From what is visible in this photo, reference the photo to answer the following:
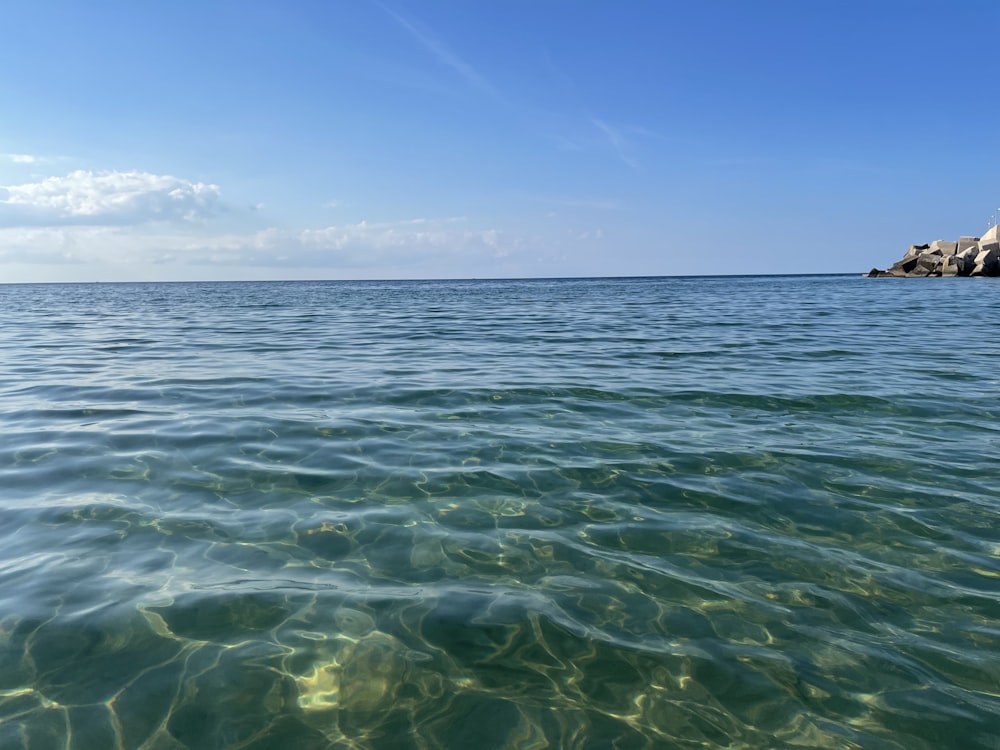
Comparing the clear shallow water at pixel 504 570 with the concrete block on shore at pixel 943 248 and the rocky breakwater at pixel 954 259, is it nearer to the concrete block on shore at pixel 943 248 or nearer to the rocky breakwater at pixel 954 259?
the rocky breakwater at pixel 954 259

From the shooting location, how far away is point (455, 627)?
3588 mm

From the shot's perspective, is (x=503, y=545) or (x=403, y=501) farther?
(x=403, y=501)

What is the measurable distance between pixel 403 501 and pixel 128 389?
7146mm

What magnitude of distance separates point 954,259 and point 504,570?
82.7 metres

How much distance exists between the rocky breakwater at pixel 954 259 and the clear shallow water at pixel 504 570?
6985 centimetres

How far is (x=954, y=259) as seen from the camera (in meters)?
69.1

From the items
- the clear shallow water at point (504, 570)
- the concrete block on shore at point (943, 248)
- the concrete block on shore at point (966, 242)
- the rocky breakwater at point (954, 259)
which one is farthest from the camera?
the concrete block on shore at point (943, 248)

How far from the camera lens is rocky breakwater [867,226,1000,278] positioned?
210 feet

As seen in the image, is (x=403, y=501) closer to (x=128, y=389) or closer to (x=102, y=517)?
(x=102, y=517)

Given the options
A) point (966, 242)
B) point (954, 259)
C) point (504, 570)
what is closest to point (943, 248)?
point (966, 242)

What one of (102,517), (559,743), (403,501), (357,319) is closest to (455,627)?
(559,743)

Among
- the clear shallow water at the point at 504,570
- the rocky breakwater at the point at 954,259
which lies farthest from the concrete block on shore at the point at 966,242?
the clear shallow water at the point at 504,570

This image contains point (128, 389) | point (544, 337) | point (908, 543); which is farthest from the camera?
point (544, 337)

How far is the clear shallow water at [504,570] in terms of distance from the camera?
2.94m
